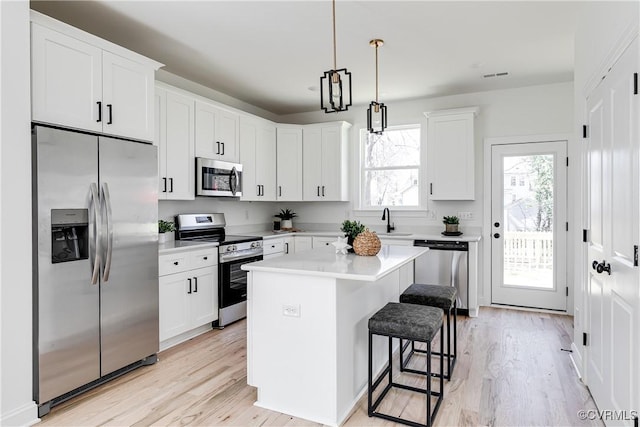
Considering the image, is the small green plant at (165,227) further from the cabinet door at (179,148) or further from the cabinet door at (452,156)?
the cabinet door at (452,156)

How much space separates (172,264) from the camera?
3.54 m

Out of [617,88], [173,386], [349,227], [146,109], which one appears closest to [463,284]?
[349,227]

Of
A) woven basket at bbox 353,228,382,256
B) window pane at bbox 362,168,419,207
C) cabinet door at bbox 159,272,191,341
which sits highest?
window pane at bbox 362,168,419,207

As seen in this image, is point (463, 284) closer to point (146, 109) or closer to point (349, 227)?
point (349, 227)

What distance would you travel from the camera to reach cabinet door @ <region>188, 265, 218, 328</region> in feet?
12.4

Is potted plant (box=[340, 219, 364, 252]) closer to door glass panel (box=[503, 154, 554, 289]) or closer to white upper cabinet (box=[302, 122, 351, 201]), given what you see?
white upper cabinet (box=[302, 122, 351, 201])

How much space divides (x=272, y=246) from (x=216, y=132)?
60.2 inches

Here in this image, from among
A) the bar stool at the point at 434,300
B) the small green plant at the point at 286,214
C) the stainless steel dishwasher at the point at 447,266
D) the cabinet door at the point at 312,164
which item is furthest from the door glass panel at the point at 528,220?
the small green plant at the point at 286,214

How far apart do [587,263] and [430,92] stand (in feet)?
9.77

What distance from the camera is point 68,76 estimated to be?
2.59m

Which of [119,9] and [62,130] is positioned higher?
[119,9]

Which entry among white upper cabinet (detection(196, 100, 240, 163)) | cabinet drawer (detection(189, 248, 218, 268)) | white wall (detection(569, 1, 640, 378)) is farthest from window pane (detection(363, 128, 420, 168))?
cabinet drawer (detection(189, 248, 218, 268))

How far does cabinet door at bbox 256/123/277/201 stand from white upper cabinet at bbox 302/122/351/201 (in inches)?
17.9

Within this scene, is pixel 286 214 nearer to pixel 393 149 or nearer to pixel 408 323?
pixel 393 149
